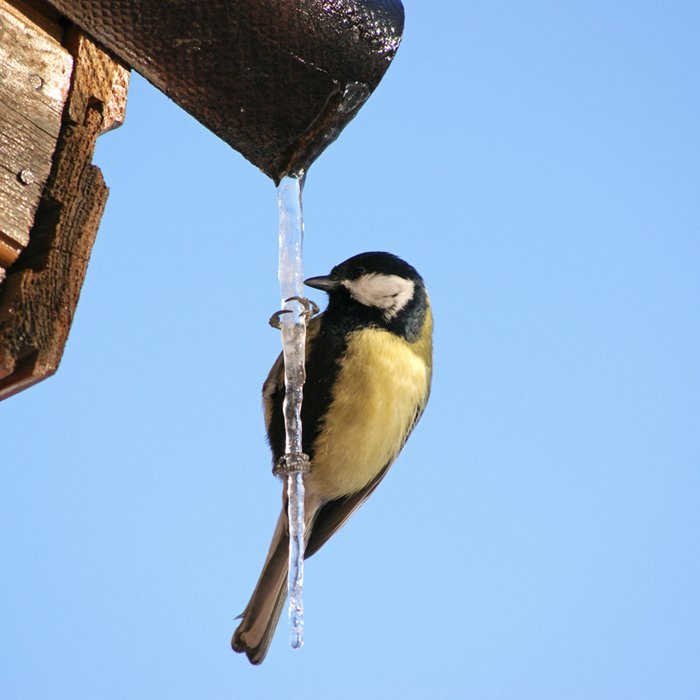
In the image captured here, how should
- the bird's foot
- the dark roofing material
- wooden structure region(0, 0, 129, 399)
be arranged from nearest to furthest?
1. wooden structure region(0, 0, 129, 399)
2. the dark roofing material
3. the bird's foot

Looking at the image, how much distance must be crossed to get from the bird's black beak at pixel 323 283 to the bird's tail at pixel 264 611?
2.22 ft

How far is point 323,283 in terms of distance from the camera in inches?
93.4

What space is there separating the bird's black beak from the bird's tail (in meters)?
0.68

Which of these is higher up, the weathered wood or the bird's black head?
the bird's black head

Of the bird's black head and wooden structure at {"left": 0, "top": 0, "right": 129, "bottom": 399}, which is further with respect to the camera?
the bird's black head

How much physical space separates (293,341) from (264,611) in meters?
0.93

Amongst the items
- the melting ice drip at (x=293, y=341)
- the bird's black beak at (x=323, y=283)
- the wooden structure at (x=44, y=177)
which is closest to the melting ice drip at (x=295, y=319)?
the melting ice drip at (x=293, y=341)

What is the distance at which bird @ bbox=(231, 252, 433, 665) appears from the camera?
2.15 meters

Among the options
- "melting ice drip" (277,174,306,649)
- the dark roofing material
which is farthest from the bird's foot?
the dark roofing material

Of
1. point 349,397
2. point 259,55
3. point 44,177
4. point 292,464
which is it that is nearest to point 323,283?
point 349,397

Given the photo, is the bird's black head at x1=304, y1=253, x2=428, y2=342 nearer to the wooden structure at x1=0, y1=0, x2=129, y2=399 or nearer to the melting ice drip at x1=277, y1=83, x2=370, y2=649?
the melting ice drip at x1=277, y1=83, x2=370, y2=649

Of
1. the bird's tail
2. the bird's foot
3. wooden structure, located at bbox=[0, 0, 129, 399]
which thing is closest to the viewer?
wooden structure, located at bbox=[0, 0, 129, 399]

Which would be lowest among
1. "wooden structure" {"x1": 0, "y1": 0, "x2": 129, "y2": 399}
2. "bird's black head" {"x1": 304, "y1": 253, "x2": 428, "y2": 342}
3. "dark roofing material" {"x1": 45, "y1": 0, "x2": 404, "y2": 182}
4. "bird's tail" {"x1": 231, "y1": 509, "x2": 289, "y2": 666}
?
"bird's tail" {"x1": 231, "y1": 509, "x2": 289, "y2": 666}

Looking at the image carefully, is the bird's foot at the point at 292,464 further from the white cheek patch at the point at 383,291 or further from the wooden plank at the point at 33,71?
the wooden plank at the point at 33,71
